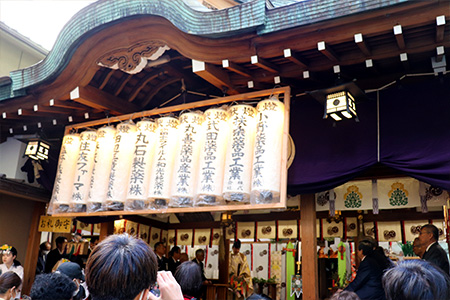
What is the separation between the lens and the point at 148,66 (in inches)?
259

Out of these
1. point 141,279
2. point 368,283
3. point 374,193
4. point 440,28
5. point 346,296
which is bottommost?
point 368,283

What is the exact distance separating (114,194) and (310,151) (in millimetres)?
3149

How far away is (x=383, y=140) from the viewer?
5.34m

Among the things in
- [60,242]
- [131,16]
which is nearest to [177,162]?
[131,16]

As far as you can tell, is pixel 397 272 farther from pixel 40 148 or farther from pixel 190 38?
pixel 40 148

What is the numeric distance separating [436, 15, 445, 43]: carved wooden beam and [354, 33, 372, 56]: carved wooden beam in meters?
0.78

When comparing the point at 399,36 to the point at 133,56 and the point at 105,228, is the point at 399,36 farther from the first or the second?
the point at 105,228

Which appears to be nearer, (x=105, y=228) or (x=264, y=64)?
(x=264, y=64)

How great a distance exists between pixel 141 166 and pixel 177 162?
2.29 feet

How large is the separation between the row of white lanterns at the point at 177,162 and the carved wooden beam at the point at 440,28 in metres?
2.09

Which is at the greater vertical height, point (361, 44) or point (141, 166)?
point (361, 44)

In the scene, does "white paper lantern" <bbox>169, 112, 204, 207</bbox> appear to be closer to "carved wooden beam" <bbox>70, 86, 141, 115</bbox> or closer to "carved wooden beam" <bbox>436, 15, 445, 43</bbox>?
"carved wooden beam" <bbox>70, 86, 141, 115</bbox>

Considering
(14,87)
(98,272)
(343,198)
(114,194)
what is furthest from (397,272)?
(14,87)

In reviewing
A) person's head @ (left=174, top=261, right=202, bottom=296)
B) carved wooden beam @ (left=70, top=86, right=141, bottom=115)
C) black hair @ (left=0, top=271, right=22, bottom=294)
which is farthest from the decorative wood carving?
person's head @ (left=174, top=261, right=202, bottom=296)
